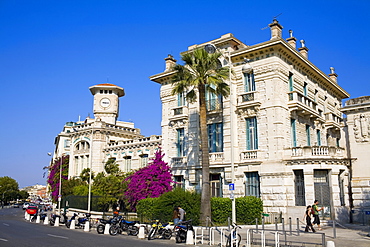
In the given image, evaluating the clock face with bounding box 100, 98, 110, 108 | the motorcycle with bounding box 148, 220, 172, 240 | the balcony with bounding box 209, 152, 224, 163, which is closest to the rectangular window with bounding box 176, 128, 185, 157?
the balcony with bounding box 209, 152, 224, 163

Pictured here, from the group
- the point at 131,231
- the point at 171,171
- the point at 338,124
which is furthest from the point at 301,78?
the point at 131,231

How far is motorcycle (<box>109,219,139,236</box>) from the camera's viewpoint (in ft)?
61.9

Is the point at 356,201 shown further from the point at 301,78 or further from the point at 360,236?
the point at 301,78

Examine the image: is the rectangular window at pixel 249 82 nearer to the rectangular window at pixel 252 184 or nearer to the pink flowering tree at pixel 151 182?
the rectangular window at pixel 252 184

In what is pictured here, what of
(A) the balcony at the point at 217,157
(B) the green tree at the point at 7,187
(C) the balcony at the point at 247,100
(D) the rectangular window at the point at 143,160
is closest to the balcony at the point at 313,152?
(C) the balcony at the point at 247,100

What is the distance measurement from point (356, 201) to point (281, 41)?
39.6ft

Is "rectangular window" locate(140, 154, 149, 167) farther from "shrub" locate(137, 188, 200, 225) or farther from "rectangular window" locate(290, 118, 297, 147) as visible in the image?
"rectangular window" locate(290, 118, 297, 147)

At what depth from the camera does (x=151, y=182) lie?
2695cm

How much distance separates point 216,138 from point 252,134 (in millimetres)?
2988

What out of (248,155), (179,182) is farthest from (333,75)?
(179,182)

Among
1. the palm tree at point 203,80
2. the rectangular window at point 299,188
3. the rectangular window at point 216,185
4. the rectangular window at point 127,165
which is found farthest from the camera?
the rectangular window at point 127,165

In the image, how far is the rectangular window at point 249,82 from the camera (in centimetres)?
2547

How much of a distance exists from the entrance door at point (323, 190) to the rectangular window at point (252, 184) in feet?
12.5

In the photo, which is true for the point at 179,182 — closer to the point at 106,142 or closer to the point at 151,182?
the point at 151,182
